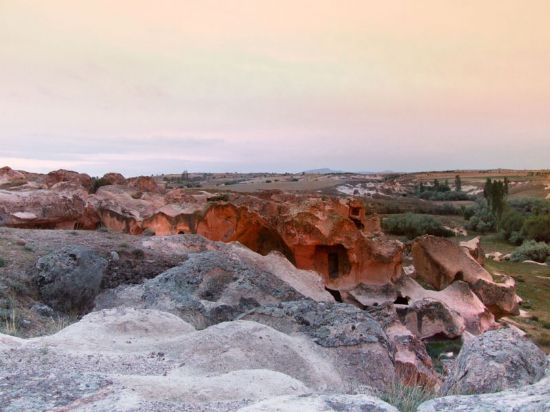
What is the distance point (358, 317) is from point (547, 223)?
23.8m

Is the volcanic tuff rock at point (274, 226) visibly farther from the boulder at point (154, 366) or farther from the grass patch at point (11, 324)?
the grass patch at point (11, 324)

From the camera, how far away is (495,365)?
4.58 metres

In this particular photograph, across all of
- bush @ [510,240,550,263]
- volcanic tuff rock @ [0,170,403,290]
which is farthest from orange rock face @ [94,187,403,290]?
bush @ [510,240,550,263]

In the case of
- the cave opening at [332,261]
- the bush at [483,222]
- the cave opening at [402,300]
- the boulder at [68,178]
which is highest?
the boulder at [68,178]

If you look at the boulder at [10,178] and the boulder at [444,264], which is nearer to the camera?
the boulder at [444,264]

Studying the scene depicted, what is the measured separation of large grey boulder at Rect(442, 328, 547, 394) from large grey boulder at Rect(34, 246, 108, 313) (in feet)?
18.9

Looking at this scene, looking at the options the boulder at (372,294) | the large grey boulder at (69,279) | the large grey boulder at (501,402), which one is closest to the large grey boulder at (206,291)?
the large grey boulder at (69,279)

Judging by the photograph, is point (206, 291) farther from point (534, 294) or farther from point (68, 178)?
point (68, 178)

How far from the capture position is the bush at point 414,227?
28828 millimetres

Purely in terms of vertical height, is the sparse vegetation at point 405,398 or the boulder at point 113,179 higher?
the boulder at point 113,179

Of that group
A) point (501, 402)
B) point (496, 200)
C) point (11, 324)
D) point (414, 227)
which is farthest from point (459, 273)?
point (496, 200)

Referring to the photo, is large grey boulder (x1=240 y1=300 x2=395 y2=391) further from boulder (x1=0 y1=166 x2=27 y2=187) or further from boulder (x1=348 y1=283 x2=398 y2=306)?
boulder (x1=0 y1=166 x2=27 y2=187)

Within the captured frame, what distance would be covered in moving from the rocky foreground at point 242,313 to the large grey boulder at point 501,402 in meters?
Result: 0.01

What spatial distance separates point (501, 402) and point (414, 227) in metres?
26.2
